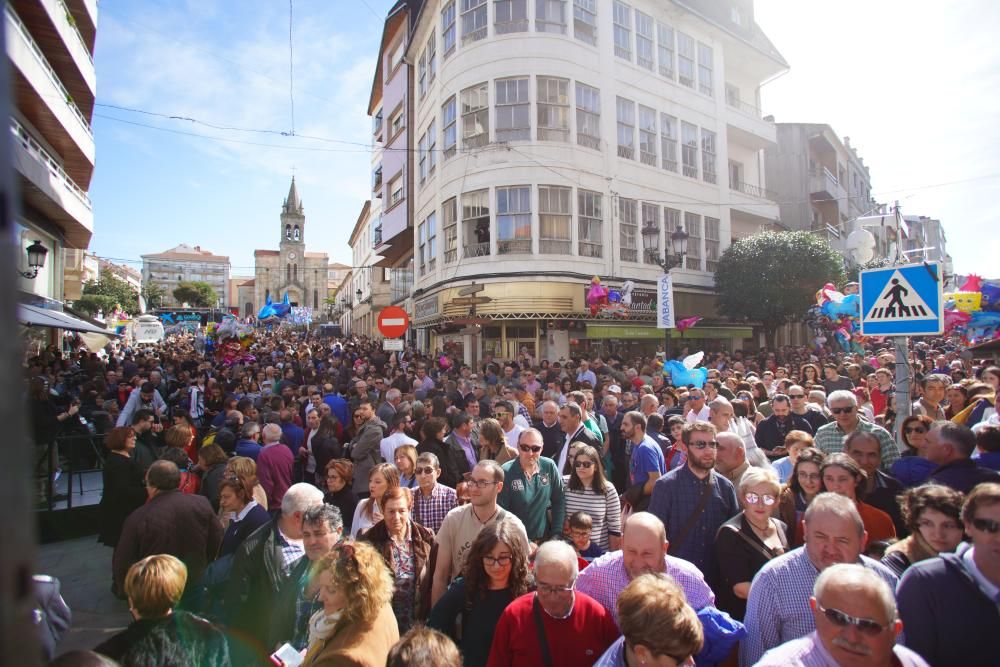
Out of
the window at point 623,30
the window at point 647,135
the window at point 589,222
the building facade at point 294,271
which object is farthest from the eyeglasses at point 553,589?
the building facade at point 294,271

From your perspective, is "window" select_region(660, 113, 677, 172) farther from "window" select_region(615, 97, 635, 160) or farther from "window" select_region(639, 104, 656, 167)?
"window" select_region(615, 97, 635, 160)

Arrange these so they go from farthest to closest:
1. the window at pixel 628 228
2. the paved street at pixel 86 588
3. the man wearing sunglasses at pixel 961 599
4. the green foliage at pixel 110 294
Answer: the green foliage at pixel 110 294
the window at pixel 628 228
the paved street at pixel 86 588
the man wearing sunglasses at pixel 961 599

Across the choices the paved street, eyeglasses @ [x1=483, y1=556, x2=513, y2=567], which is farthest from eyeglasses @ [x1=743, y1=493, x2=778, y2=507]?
the paved street

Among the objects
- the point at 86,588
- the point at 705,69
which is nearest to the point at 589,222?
the point at 705,69

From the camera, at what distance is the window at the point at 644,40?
21312 millimetres

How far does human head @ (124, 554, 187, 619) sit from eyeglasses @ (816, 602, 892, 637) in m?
3.01

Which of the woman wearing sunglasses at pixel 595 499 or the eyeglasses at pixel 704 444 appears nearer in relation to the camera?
the eyeglasses at pixel 704 444

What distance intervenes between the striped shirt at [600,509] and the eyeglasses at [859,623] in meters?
2.47

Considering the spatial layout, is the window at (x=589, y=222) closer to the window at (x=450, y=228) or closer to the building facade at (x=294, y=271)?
the window at (x=450, y=228)

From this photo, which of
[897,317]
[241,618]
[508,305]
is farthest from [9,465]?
[508,305]

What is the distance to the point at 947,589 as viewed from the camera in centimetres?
267

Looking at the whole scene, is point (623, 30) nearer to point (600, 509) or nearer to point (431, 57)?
point (431, 57)

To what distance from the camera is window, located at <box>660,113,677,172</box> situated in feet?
72.9

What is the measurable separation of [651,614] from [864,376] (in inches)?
431
